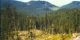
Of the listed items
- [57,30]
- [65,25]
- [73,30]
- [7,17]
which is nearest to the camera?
[7,17]

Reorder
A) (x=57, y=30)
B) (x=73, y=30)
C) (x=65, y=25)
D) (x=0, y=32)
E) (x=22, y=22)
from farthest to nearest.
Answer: (x=22, y=22), (x=57, y=30), (x=65, y=25), (x=73, y=30), (x=0, y=32)

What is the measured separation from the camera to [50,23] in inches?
5650

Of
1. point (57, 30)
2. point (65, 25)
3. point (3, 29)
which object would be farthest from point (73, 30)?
point (3, 29)

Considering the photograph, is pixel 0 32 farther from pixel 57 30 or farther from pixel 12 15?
pixel 57 30

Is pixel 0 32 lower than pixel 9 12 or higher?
lower

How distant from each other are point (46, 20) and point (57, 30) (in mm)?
13532

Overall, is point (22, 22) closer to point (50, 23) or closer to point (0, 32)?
point (50, 23)

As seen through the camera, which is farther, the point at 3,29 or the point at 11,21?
the point at 11,21

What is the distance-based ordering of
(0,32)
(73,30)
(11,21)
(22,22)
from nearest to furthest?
(0,32) → (11,21) → (73,30) → (22,22)

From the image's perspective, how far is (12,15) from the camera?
6475 centimetres

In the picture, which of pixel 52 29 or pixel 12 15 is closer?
pixel 12 15

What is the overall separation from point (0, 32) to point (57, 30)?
80876 millimetres

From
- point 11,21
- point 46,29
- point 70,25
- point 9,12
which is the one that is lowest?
point 46,29

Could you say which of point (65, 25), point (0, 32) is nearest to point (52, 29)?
point (65, 25)
